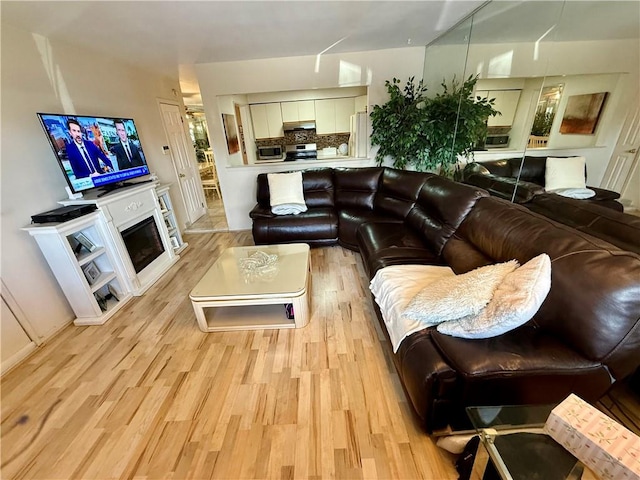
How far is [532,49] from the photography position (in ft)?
6.44

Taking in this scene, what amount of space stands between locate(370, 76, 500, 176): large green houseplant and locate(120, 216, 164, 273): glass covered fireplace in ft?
10.1

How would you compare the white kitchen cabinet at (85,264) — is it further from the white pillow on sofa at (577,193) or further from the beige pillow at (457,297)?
the white pillow on sofa at (577,193)

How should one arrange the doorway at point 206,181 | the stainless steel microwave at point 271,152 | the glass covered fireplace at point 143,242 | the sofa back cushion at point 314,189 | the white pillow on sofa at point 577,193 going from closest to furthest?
the white pillow on sofa at point 577,193 < the glass covered fireplace at point 143,242 < the sofa back cushion at point 314,189 < the doorway at point 206,181 < the stainless steel microwave at point 271,152

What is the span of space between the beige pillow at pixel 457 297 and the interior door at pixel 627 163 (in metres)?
0.80

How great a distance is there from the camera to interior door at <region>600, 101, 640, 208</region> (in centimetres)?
130

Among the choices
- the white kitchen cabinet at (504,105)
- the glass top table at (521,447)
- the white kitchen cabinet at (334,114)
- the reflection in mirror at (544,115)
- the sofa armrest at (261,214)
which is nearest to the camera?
the glass top table at (521,447)

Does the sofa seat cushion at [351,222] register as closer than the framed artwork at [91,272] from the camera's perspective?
No

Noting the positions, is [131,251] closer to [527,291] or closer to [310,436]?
[310,436]

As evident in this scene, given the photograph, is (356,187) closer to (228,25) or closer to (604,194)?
(228,25)

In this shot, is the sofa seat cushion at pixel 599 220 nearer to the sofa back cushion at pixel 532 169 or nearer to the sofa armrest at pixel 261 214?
the sofa back cushion at pixel 532 169

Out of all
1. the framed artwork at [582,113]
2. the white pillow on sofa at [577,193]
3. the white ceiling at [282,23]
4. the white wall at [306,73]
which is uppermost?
the white ceiling at [282,23]

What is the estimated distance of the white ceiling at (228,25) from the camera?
1928 mm

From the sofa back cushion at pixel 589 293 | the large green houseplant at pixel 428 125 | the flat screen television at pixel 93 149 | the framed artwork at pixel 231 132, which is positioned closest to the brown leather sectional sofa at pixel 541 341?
the sofa back cushion at pixel 589 293

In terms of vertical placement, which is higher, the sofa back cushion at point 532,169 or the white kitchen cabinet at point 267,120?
the white kitchen cabinet at point 267,120
